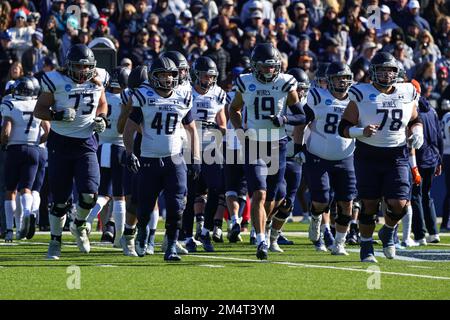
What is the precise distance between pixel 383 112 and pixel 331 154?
4.61 ft

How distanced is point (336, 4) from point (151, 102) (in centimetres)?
1070

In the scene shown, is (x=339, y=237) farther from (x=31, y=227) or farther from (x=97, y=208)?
(x=31, y=227)

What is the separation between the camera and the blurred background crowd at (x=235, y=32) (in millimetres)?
17734

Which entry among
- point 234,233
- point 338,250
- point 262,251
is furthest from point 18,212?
point 262,251

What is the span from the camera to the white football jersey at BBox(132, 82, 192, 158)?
10.5m

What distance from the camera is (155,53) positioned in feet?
58.9

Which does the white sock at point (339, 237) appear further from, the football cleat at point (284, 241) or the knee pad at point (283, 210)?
the football cleat at point (284, 241)

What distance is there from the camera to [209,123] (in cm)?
1285

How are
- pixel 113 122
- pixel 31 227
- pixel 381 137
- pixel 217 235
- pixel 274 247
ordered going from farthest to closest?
1. pixel 217 235
2. pixel 31 227
3. pixel 113 122
4. pixel 274 247
5. pixel 381 137

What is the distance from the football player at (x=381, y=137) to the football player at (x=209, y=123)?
97.7 inches

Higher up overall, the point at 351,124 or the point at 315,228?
the point at 351,124

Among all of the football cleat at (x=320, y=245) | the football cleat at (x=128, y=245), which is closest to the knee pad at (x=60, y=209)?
the football cleat at (x=128, y=245)

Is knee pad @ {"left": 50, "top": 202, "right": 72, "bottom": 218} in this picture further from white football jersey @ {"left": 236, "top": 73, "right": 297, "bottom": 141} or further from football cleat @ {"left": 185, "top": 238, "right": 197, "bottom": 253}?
white football jersey @ {"left": 236, "top": 73, "right": 297, "bottom": 141}

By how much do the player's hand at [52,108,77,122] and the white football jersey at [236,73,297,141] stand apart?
165 centimetres
